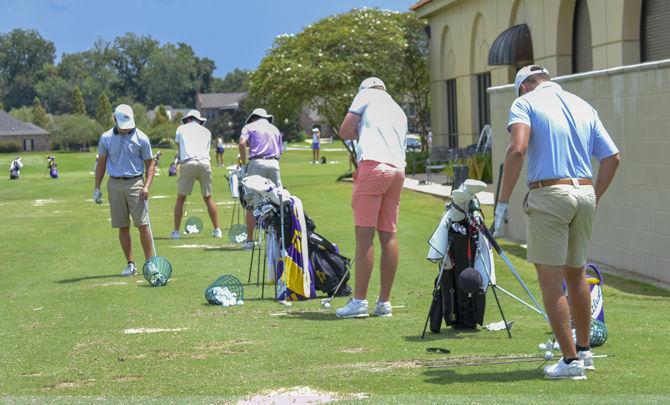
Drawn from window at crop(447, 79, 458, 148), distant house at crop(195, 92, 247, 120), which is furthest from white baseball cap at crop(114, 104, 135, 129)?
distant house at crop(195, 92, 247, 120)

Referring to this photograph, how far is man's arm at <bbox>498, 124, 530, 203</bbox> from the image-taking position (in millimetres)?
7414

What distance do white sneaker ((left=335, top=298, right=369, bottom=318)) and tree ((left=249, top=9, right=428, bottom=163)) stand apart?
3158 cm

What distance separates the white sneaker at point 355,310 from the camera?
10594 mm

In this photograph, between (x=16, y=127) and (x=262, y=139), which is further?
(x=16, y=127)

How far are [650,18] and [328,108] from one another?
21228 mm

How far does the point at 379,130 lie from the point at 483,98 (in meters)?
27.9

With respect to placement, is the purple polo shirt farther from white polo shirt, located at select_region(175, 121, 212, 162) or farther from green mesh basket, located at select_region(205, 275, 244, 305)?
green mesh basket, located at select_region(205, 275, 244, 305)

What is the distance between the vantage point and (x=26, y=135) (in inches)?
4916

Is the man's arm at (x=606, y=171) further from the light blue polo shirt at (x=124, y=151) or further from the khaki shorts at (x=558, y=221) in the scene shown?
the light blue polo shirt at (x=124, y=151)

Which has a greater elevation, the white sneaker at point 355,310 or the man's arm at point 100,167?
the man's arm at point 100,167

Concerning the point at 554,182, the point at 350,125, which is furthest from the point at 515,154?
the point at 350,125

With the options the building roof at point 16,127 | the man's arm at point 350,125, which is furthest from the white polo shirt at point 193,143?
the building roof at point 16,127

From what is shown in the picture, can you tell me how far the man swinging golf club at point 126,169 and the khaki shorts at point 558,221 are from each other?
763 centimetres

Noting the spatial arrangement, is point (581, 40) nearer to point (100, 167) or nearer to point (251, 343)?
point (100, 167)
